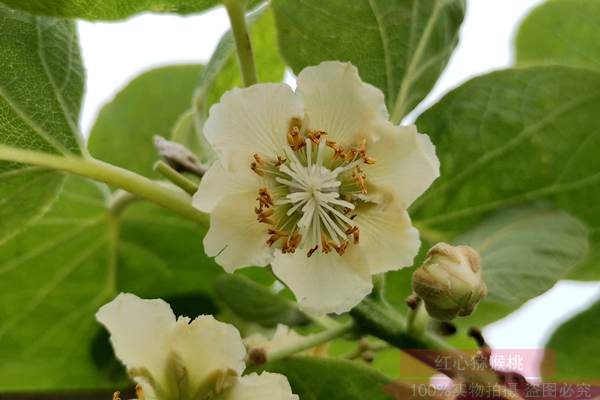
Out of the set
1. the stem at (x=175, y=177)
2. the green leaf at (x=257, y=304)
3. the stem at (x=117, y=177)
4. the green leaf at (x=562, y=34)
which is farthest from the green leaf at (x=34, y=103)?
the green leaf at (x=562, y=34)

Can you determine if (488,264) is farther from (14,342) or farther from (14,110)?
(14,342)

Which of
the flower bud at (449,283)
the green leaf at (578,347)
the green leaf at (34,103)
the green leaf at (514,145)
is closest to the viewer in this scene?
the flower bud at (449,283)

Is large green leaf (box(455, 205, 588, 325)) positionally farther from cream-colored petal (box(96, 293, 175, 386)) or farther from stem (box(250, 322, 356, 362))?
cream-colored petal (box(96, 293, 175, 386))

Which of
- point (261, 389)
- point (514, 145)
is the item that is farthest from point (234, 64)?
point (261, 389)

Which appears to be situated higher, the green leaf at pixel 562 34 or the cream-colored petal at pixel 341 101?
the cream-colored petal at pixel 341 101

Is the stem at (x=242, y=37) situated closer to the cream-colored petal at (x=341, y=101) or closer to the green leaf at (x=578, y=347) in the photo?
the cream-colored petal at (x=341, y=101)

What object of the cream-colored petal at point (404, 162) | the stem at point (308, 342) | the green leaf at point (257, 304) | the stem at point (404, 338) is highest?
the cream-colored petal at point (404, 162)
